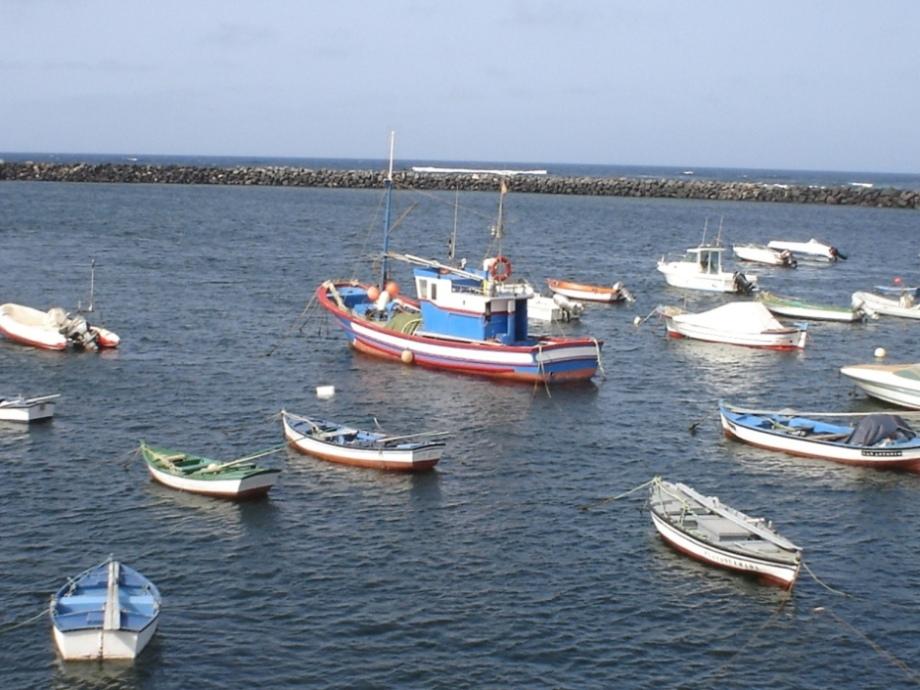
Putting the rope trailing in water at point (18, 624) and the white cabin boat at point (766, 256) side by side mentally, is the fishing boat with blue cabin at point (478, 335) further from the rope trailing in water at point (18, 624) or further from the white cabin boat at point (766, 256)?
the white cabin boat at point (766, 256)

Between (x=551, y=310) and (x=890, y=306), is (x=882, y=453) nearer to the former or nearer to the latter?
(x=551, y=310)

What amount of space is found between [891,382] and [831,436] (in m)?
8.30

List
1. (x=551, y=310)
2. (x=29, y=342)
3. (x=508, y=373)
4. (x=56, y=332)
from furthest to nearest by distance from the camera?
(x=551, y=310) → (x=29, y=342) → (x=56, y=332) → (x=508, y=373)

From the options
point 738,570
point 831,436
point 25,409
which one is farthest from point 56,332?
point 738,570

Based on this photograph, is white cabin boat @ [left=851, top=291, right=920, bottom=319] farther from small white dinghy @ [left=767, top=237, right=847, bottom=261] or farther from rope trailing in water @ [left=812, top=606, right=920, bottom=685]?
rope trailing in water @ [left=812, top=606, right=920, bottom=685]

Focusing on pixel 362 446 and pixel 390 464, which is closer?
pixel 390 464

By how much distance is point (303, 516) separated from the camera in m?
33.8

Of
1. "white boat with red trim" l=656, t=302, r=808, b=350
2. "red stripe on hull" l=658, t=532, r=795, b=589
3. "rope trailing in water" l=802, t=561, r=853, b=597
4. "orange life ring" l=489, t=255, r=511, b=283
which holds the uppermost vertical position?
"orange life ring" l=489, t=255, r=511, b=283

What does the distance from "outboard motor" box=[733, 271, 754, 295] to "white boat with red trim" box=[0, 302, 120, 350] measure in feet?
148

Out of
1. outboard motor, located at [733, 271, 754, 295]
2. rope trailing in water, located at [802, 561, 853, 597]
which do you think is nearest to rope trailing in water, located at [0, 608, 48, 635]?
rope trailing in water, located at [802, 561, 853, 597]

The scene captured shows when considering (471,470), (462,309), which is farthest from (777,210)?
(471,470)

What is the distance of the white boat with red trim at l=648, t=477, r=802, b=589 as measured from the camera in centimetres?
2962

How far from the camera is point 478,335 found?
5275cm

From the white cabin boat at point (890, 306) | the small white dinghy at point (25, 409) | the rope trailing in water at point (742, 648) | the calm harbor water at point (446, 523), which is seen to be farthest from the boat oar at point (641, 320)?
the rope trailing in water at point (742, 648)
